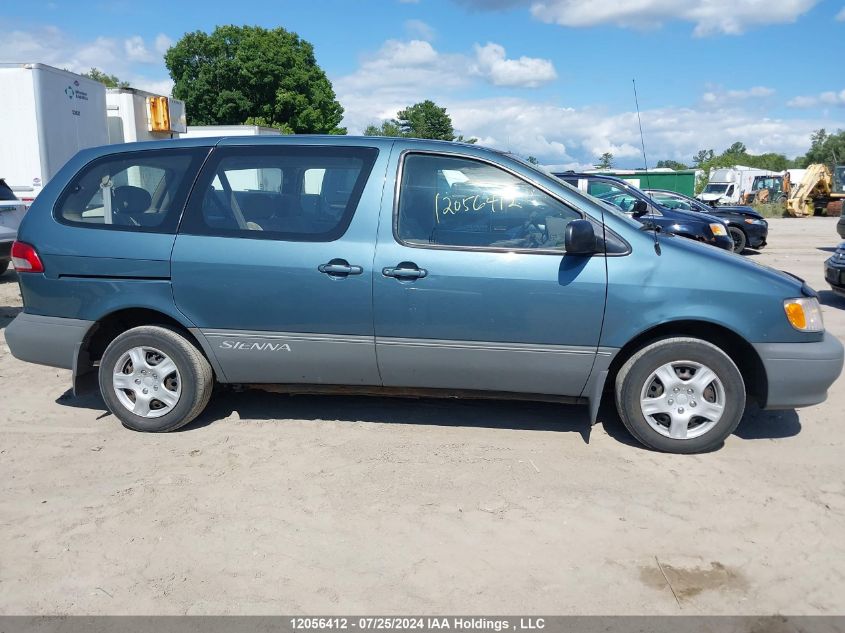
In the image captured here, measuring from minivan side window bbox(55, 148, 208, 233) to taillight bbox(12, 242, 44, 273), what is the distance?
28 centimetres

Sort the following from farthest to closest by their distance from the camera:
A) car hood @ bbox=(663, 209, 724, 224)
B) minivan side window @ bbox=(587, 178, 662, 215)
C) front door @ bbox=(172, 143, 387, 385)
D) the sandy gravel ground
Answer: minivan side window @ bbox=(587, 178, 662, 215)
car hood @ bbox=(663, 209, 724, 224)
front door @ bbox=(172, 143, 387, 385)
the sandy gravel ground

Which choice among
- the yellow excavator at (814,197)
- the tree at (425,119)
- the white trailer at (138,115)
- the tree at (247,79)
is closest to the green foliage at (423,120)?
the tree at (425,119)

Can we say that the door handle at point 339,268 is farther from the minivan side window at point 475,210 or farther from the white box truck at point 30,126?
the white box truck at point 30,126

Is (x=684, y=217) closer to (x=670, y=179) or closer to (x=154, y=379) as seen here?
(x=154, y=379)

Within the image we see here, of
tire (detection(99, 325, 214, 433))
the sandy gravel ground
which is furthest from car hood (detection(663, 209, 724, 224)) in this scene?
tire (detection(99, 325, 214, 433))

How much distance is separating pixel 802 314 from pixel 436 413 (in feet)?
7.76

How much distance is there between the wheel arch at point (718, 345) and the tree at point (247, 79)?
37174 millimetres

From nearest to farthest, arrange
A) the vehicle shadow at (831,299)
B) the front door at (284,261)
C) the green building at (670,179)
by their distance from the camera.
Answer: the front door at (284,261)
the vehicle shadow at (831,299)
the green building at (670,179)

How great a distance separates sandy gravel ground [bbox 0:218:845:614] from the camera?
300 cm

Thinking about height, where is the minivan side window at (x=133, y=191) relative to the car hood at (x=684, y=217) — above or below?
above

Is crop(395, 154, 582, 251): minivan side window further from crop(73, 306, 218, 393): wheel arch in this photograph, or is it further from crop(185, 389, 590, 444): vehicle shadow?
crop(73, 306, 218, 393): wheel arch

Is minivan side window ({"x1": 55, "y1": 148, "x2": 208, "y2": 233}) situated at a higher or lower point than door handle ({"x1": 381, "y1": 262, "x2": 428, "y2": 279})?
higher

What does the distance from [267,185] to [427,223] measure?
1.10m

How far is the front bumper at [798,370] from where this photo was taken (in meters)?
4.16
